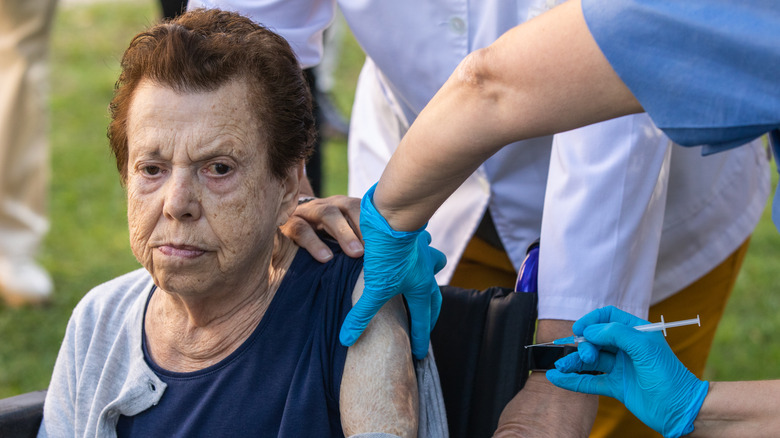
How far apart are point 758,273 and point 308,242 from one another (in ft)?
13.0

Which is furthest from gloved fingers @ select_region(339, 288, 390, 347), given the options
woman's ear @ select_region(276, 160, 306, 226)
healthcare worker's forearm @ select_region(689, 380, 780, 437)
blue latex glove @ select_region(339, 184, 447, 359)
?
healthcare worker's forearm @ select_region(689, 380, 780, 437)

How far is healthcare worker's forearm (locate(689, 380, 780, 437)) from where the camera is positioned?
5.56 feet

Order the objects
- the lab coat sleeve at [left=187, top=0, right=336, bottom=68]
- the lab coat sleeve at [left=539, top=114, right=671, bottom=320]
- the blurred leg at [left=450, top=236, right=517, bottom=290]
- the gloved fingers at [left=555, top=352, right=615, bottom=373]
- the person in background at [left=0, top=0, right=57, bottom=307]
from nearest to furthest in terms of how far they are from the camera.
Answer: the gloved fingers at [left=555, top=352, right=615, bottom=373] → the lab coat sleeve at [left=539, top=114, right=671, bottom=320] → the lab coat sleeve at [left=187, top=0, right=336, bottom=68] → the blurred leg at [left=450, top=236, right=517, bottom=290] → the person in background at [left=0, top=0, right=57, bottom=307]

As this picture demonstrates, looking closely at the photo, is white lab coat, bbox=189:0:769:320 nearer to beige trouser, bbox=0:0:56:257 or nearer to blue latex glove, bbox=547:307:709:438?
blue latex glove, bbox=547:307:709:438

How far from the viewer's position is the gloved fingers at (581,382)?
181cm

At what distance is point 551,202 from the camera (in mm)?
1997

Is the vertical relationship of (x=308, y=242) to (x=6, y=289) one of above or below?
above

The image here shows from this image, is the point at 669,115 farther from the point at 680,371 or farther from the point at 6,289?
the point at 6,289

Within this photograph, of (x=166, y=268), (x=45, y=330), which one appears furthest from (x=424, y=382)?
(x=45, y=330)

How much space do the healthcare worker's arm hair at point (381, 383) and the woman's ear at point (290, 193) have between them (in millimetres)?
319

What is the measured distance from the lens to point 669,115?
132cm

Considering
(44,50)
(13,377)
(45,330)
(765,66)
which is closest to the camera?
(765,66)

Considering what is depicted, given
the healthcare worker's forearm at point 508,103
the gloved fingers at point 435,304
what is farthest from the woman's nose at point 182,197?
the gloved fingers at point 435,304

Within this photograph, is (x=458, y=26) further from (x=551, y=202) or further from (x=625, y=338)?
(x=625, y=338)
